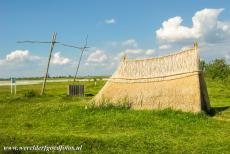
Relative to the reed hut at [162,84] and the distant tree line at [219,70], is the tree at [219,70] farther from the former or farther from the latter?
the reed hut at [162,84]

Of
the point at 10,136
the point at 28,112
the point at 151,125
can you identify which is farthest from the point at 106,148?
the point at 28,112

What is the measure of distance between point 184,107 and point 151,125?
125 inches

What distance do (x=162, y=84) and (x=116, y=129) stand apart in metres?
5.47

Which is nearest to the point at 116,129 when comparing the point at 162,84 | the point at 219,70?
the point at 162,84

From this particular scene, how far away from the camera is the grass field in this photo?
1284 centimetres

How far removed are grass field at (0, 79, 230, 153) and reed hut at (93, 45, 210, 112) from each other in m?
0.95

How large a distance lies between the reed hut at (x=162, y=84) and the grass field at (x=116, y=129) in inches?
37.2

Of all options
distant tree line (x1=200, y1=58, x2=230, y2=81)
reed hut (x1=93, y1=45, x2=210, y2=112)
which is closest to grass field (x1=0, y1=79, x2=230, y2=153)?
reed hut (x1=93, y1=45, x2=210, y2=112)

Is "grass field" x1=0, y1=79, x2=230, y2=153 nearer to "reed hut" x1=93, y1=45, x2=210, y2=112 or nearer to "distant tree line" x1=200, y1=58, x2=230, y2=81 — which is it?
"reed hut" x1=93, y1=45, x2=210, y2=112

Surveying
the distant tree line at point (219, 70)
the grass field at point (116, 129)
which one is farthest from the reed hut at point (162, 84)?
the distant tree line at point (219, 70)

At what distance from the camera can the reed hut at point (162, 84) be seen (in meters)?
19.5

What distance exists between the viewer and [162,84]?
20781 millimetres

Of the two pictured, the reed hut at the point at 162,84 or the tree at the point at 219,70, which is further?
the tree at the point at 219,70

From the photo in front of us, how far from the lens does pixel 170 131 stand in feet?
50.6
